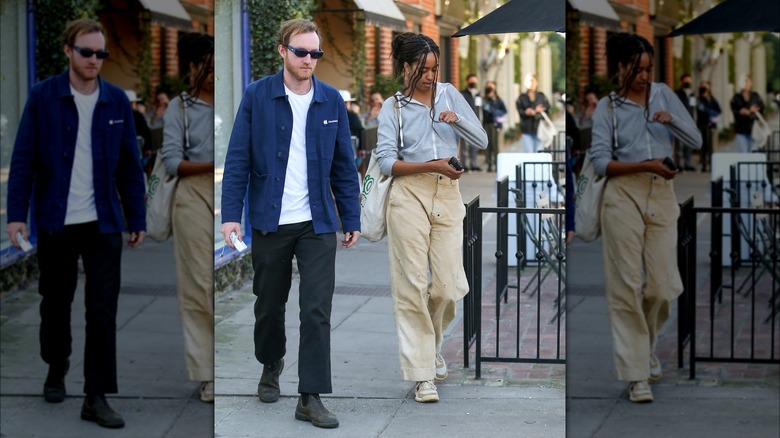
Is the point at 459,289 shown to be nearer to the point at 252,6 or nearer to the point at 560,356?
the point at 560,356

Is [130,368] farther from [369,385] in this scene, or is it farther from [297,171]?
[297,171]

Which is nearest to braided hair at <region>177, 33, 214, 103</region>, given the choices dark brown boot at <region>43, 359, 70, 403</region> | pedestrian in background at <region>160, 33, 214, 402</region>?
pedestrian in background at <region>160, 33, 214, 402</region>

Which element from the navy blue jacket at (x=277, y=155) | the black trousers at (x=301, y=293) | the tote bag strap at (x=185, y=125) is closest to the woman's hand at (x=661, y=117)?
the navy blue jacket at (x=277, y=155)

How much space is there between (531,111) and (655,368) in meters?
0.93

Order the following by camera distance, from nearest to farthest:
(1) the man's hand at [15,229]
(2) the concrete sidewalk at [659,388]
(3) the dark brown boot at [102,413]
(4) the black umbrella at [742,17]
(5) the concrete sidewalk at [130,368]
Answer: (2) the concrete sidewalk at [659,388]
(4) the black umbrella at [742,17]
(1) the man's hand at [15,229]
(5) the concrete sidewalk at [130,368]
(3) the dark brown boot at [102,413]

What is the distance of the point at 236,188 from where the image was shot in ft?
8.66

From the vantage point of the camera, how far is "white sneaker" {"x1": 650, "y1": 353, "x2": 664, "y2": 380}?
2.90 meters

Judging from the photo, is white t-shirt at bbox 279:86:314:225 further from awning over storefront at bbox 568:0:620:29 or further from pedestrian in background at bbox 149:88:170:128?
awning over storefront at bbox 568:0:620:29

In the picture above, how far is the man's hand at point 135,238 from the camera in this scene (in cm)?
305

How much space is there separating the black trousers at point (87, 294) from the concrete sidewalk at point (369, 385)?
0.50 meters

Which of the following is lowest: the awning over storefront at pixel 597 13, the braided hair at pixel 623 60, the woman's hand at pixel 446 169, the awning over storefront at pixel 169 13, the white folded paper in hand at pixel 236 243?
the white folded paper in hand at pixel 236 243

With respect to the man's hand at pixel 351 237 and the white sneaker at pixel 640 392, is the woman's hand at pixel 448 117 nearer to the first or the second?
the man's hand at pixel 351 237

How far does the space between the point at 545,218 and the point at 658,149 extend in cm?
36

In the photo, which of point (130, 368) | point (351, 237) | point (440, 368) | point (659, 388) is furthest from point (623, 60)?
point (130, 368)
